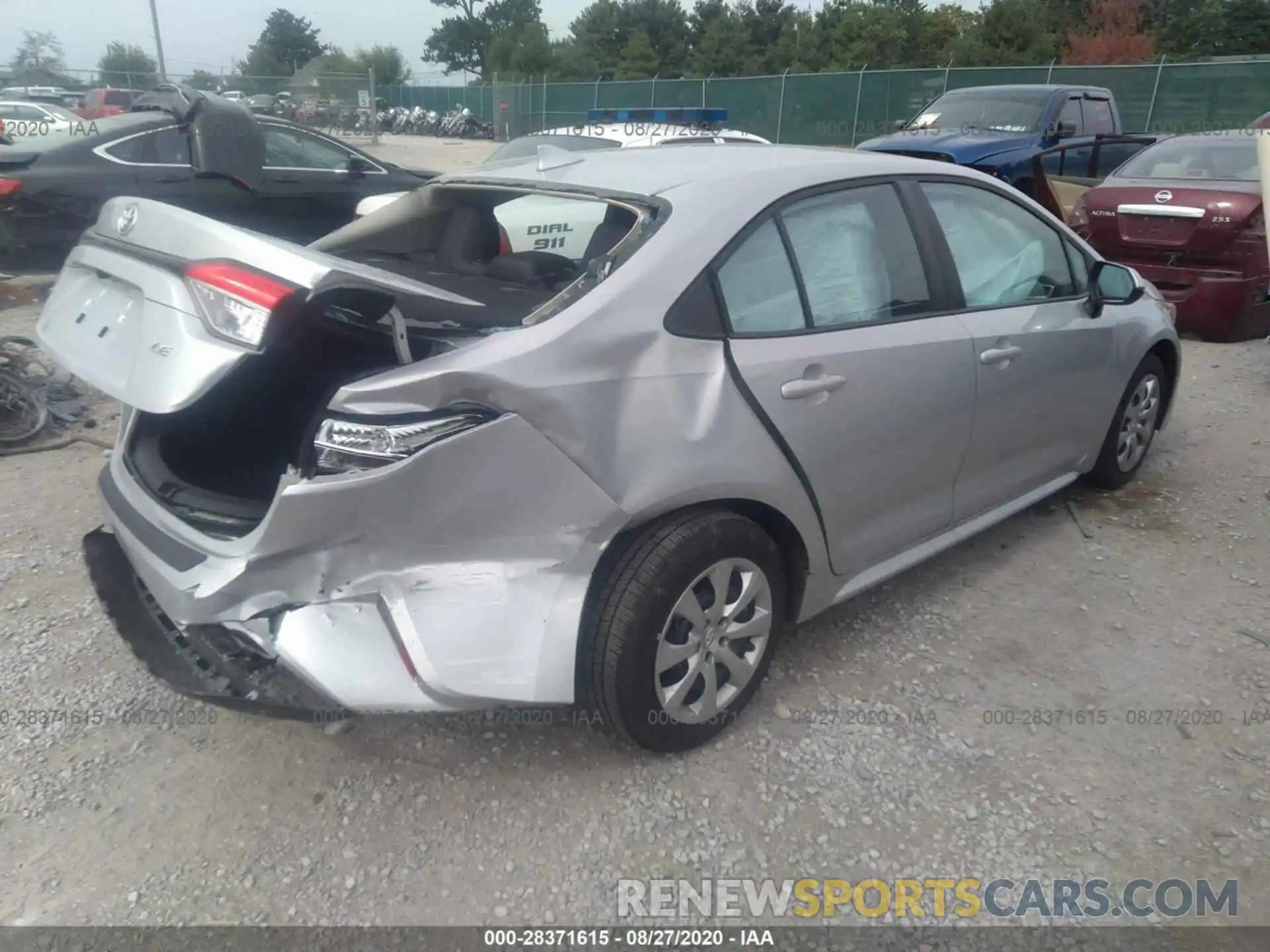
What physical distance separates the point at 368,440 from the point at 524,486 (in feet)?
1.13

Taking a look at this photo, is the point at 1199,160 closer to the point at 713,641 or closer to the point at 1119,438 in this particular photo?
the point at 1119,438

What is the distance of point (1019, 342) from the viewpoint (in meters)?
3.21

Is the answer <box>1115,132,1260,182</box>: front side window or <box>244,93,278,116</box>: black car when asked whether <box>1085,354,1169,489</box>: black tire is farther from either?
<box>244,93,278,116</box>: black car

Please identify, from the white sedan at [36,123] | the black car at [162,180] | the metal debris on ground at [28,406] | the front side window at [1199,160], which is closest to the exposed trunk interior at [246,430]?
the metal debris on ground at [28,406]

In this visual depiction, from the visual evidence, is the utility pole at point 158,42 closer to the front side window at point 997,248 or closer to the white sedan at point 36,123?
the white sedan at point 36,123

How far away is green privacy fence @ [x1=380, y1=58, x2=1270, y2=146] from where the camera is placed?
1723 cm

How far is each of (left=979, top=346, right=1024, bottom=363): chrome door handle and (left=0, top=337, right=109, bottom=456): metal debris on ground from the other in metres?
4.20

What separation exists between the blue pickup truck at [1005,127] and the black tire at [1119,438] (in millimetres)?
4804

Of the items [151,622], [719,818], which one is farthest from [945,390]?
[151,622]

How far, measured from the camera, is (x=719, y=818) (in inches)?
92.6

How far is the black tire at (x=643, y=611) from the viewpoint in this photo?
7.25 ft

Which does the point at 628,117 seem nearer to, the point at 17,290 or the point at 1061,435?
the point at 17,290

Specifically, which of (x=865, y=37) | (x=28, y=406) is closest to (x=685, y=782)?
(x=28, y=406)

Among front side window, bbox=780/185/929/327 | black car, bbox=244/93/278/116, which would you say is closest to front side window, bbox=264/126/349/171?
front side window, bbox=780/185/929/327
